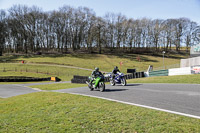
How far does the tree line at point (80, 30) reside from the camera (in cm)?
7756

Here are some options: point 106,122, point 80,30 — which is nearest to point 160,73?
point 106,122

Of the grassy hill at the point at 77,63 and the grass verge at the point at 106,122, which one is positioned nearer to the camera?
the grass verge at the point at 106,122

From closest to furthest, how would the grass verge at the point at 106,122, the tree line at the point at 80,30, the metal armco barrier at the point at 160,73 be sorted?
the grass verge at the point at 106,122 → the metal armco barrier at the point at 160,73 → the tree line at the point at 80,30

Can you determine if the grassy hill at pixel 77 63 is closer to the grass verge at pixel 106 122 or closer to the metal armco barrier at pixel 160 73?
the metal armco barrier at pixel 160 73

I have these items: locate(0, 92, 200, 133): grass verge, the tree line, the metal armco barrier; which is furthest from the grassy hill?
locate(0, 92, 200, 133): grass verge

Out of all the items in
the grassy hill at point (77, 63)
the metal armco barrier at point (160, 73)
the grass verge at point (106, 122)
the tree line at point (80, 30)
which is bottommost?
the grass verge at point (106, 122)

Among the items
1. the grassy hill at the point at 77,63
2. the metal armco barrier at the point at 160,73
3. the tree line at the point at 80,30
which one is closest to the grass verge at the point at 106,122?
the metal armco barrier at the point at 160,73

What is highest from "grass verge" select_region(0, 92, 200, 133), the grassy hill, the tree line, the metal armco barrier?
the tree line

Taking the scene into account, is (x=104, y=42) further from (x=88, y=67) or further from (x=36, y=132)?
(x=36, y=132)

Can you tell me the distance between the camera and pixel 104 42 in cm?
7831

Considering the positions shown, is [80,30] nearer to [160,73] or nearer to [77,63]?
[77,63]

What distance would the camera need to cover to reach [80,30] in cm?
8006

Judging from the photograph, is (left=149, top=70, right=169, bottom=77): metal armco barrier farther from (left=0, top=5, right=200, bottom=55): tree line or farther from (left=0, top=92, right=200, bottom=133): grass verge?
(left=0, top=5, right=200, bottom=55): tree line

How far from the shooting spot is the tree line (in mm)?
77562
